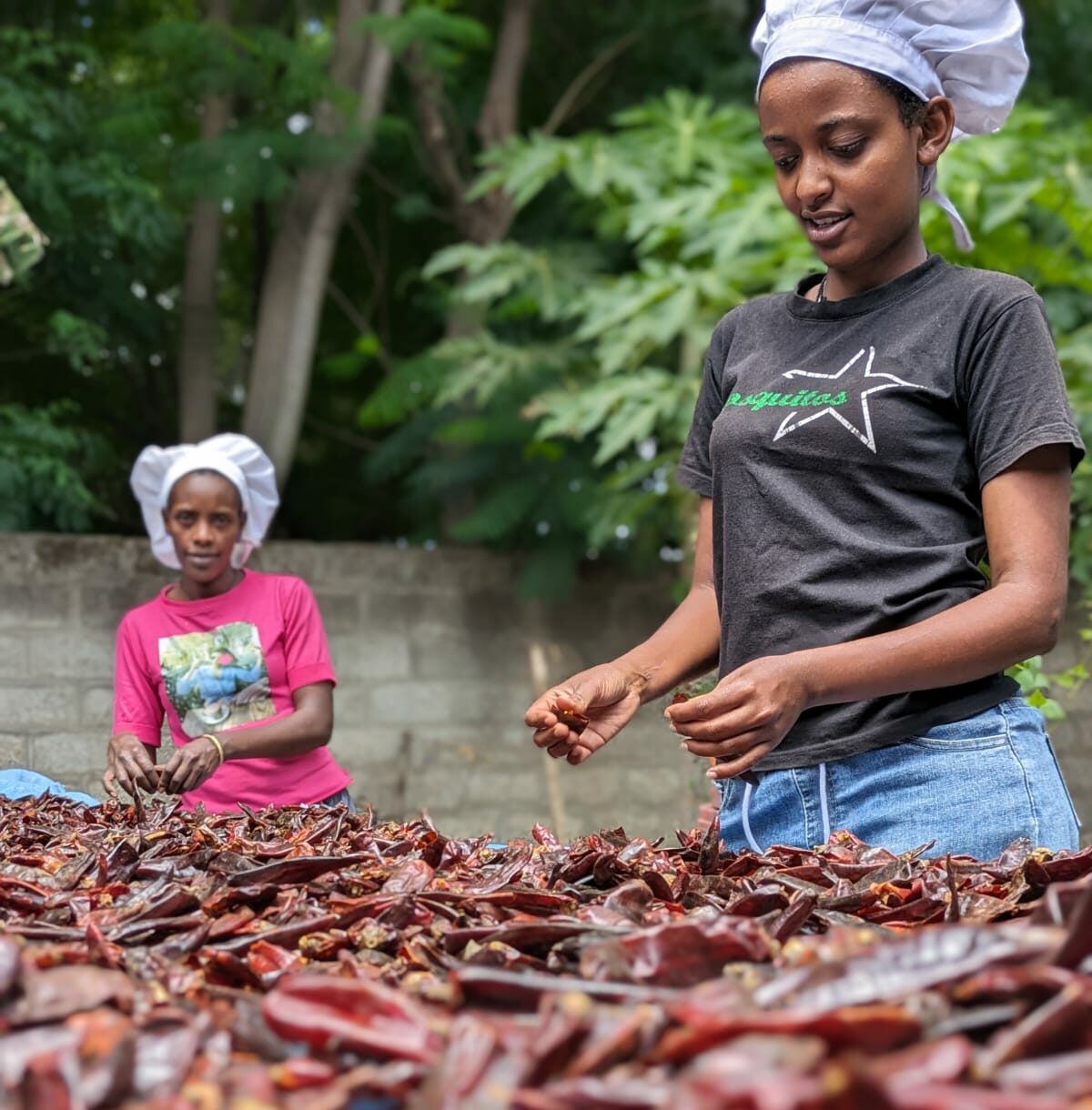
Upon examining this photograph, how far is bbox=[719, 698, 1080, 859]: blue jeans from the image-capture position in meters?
1.68

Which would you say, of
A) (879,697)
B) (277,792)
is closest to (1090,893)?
(879,697)

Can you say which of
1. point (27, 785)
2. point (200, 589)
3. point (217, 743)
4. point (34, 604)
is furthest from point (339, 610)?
point (217, 743)

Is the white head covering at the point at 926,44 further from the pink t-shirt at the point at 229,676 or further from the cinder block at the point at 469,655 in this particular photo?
the cinder block at the point at 469,655

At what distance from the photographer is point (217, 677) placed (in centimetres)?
362

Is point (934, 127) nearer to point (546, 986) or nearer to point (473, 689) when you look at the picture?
point (546, 986)

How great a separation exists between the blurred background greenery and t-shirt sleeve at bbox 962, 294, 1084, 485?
10.4 ft

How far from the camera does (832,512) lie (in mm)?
1763

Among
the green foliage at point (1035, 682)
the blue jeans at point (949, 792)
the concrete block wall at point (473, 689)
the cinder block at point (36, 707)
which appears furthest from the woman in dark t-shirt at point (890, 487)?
the concrete block wall at point (473, 689)

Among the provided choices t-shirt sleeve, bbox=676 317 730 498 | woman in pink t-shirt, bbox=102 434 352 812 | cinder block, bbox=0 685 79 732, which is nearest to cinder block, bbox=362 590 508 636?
cinder block, bbox=0 685 79 732

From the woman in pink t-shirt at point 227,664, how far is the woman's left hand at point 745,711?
202 centimetres

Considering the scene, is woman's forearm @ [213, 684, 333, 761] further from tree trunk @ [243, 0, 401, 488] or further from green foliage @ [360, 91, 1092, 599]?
tree trunk @ [243, 0, 401, 488]

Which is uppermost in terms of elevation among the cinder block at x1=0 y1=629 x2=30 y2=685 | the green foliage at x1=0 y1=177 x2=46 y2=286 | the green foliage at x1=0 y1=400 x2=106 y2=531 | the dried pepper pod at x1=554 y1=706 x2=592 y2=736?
the green foliage at x1=0 y1=177 x2=46 y2=286

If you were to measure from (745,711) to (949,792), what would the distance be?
389 millimetres

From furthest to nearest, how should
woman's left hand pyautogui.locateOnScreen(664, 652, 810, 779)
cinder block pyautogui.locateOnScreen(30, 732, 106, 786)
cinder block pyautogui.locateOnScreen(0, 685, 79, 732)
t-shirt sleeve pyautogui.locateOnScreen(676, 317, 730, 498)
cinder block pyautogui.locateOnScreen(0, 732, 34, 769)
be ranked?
cinder block pyautogui.locateOnScreen(0, 685, 79, 732), cinder block pyautogui.locateOnScreen(0, 732, 34, 769), cinder block pyautogui.locateOnScreen(30, 732, 106, 786), t-shirt sleeve pyautogui.locateOnScreen(676, 317, 730, 498), woman's left hand pyautogui.locateOnScreen(664, 652, 810, 779)
